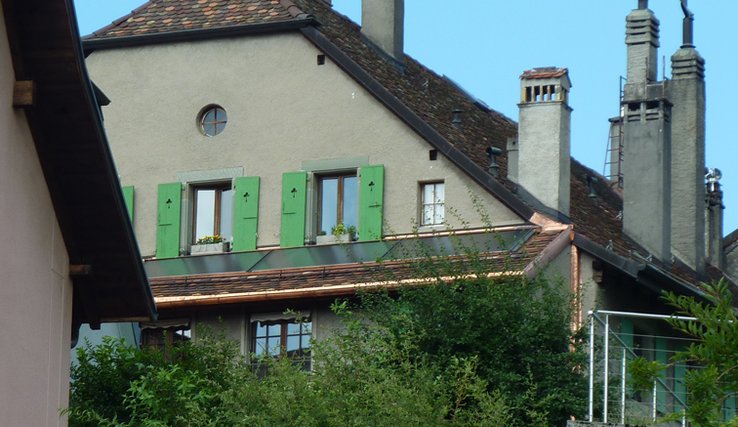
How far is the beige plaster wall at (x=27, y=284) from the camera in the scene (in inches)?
578

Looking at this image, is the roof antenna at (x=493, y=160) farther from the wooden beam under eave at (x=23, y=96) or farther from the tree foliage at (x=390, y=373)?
the wooden beam under eave at (x=23, y=96)

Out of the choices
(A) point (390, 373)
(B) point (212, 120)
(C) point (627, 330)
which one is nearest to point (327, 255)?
(B) point (212, 120)

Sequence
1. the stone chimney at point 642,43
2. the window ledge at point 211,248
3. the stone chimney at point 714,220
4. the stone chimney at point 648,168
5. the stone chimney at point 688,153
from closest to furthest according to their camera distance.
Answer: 1. the window ledge at point 211,248
2. the stone chimney at point 648,168
3. the stone chimney at point 642,43
4. the stone chimney at point 688,153
5. the stone chimney at point 714,220

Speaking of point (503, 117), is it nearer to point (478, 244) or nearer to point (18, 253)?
point (478, 244)

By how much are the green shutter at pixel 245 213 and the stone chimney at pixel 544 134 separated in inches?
150

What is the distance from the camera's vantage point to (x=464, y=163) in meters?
28.7

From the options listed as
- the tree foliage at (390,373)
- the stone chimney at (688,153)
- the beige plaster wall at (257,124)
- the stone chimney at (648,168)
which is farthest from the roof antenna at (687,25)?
the tree foliage at (390,373)

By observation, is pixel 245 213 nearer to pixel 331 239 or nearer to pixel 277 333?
pixel 331 239

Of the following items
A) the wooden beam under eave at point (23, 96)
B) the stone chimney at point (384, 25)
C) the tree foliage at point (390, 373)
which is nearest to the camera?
the wooden beam under eave at point (23, 96)

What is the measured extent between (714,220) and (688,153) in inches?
197

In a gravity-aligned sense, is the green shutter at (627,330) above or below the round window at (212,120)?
below

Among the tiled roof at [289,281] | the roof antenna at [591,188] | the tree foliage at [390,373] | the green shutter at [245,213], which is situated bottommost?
the tree foliage at [390,373]

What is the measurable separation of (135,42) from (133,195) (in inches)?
94.5

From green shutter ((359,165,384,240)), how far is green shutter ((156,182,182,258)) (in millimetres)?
2937
